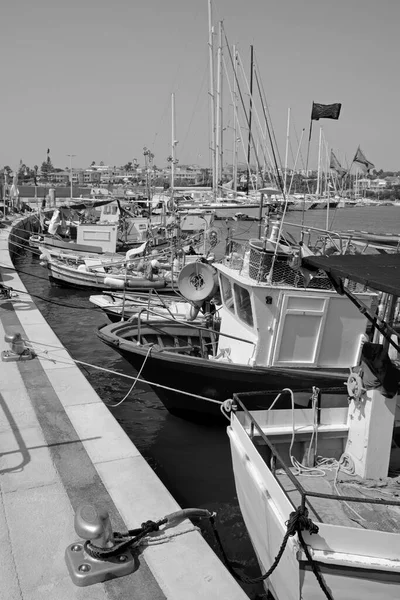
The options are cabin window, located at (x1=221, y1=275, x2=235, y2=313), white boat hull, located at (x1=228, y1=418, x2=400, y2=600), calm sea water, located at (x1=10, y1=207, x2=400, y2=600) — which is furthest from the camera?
cabin window, located at (x1=221, y1=275, x2=235, y2=313)

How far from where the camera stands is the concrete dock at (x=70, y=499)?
4215 mm

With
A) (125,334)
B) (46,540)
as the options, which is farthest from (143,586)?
(125,334)

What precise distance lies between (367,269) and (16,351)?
6.43 meters

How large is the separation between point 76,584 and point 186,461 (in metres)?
4.65

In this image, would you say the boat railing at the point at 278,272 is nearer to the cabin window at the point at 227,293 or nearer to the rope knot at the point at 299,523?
the cabin window at the point at 227,293

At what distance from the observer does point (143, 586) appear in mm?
4211

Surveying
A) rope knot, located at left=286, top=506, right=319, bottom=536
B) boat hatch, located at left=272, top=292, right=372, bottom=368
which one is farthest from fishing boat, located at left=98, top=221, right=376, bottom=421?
rope knot, located at left=286, top=506, right=319, bottom=536

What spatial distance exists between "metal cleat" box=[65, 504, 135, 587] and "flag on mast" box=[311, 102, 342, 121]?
8.51 meters

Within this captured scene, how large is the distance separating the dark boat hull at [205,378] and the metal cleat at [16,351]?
4.68 feet

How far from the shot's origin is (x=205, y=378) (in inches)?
363

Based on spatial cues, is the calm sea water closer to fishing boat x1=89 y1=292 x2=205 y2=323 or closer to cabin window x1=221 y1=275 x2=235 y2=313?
fishing boat x1=89 y1=292 x2=205 y2=323

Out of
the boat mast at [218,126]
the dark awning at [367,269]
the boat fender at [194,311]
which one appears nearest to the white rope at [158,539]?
Answer: the dark awning at [367,269]

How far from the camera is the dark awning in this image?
4570mm

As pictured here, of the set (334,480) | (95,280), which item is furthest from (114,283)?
(334,480)
